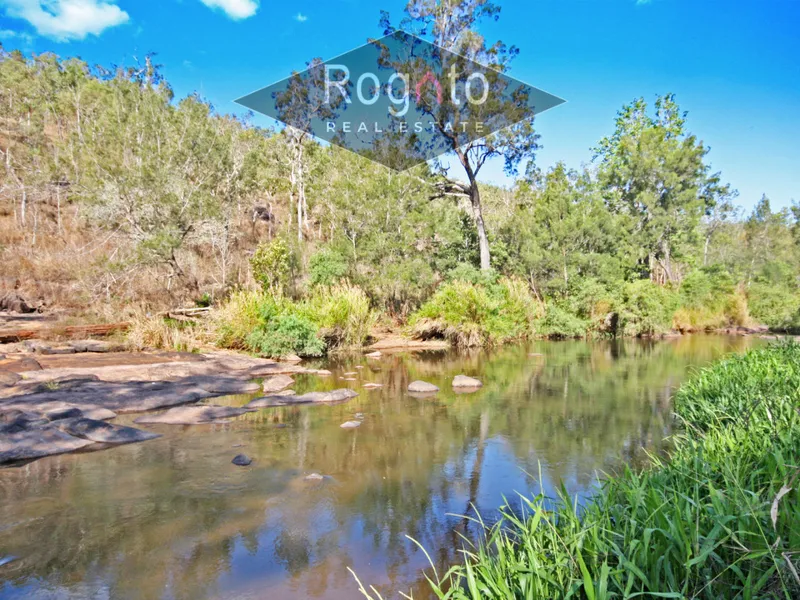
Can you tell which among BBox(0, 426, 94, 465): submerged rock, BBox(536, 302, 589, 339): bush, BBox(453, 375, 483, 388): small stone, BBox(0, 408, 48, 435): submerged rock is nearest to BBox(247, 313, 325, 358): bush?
BBox(453, 375, 483, 388): small stone

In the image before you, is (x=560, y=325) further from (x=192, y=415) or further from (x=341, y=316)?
(x=192, y=415)

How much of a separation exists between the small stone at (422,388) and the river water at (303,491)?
41cm

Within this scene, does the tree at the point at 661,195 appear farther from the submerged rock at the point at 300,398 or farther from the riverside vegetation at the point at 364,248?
the submerged rock at the point at 300,398

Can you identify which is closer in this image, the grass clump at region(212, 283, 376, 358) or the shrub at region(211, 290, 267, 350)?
the grass clump at region(212, 283, 376, 358)

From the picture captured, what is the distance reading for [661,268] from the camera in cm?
2447

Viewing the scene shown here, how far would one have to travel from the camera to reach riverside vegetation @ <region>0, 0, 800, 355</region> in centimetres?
1581

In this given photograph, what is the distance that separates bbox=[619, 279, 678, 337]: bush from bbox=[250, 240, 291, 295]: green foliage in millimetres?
12078

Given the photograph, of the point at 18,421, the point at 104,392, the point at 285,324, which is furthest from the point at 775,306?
the point at 18,421

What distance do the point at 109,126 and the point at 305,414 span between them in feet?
53.3

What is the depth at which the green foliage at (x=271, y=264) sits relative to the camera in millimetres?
18422

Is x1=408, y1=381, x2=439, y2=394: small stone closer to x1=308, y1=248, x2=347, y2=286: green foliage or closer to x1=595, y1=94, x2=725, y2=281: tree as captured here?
x1=308, y1=248, x2=347, y2=286: green foliage

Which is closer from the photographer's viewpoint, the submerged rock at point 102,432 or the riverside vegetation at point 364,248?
the submerged rock at point 102,432

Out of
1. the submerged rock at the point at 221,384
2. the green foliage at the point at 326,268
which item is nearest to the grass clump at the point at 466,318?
the green foliage at the point at 326,268

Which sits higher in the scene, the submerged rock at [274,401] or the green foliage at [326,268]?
the green foliage at [326,268]
